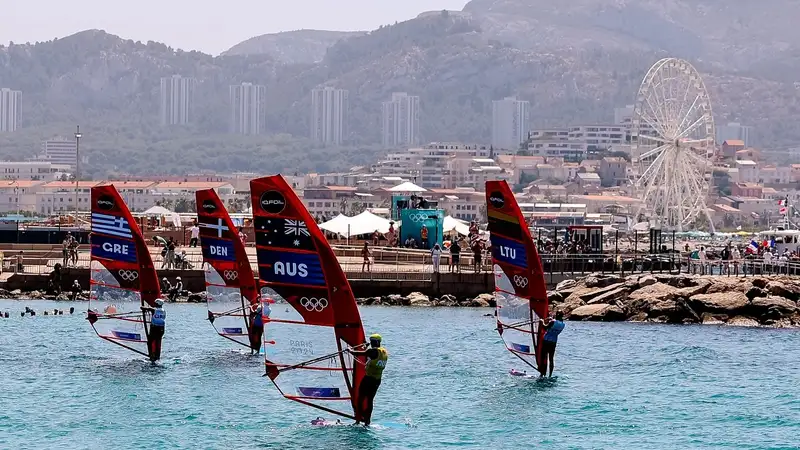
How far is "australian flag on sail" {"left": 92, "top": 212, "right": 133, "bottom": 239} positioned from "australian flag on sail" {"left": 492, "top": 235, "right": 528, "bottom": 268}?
7883 mm

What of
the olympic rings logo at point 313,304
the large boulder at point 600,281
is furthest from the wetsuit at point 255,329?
the large boulder at point 600,281

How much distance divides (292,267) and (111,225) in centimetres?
1123

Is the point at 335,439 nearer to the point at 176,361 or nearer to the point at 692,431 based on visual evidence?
the point at 692,431

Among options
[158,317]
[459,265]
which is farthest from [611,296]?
[158,317]

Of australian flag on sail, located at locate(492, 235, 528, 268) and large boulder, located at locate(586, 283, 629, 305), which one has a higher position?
australian flag on sail, located at locate(492, 235, 528, 268)

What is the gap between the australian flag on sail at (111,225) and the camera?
3712cm

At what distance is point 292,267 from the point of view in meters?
27.1

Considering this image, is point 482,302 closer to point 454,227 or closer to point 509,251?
point 509,251

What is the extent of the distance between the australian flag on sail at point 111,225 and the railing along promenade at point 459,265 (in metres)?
21.5

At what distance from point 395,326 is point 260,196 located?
21.8 m

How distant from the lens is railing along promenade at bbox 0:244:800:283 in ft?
194

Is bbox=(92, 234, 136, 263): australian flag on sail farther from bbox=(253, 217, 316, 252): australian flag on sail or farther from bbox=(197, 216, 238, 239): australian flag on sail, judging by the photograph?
bbox=(253, 217, 316, 252): australian flag on sail

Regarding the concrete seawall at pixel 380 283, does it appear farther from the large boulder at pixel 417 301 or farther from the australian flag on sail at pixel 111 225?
the australian flag on sail at pixel 111 225

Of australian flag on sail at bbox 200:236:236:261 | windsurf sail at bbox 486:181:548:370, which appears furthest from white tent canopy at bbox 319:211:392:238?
windsurf sail at bbox 486:181:548:370
